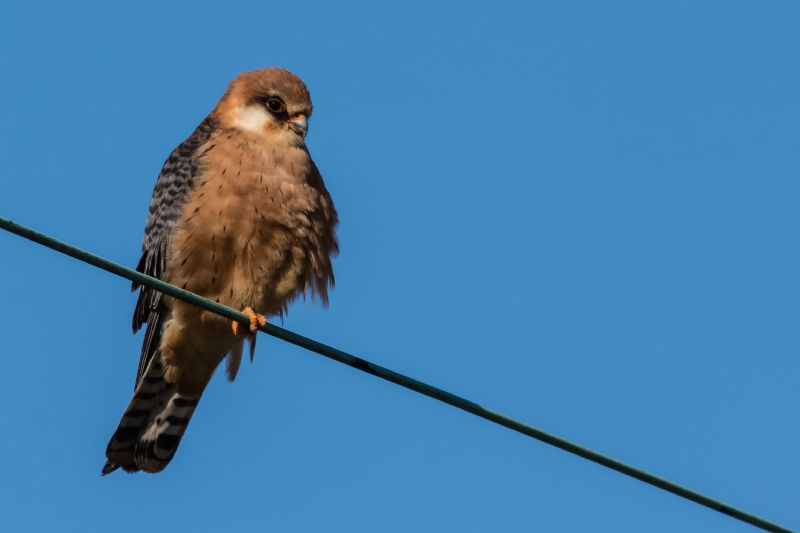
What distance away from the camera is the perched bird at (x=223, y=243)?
18.0 feet

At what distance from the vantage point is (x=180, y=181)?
5770 mm

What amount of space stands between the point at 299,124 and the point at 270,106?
0.19 meters

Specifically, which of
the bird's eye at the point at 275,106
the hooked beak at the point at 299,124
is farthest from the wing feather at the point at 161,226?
the hooked beak at the point at 299,124

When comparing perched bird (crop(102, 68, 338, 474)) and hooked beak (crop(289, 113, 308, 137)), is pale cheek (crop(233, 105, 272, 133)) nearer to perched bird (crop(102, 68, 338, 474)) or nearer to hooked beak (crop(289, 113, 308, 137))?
perched bird (crop(102, 68, 338, 474))

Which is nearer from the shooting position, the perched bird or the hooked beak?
the perched bird

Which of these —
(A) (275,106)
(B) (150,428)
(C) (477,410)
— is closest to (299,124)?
(A) (275,106)

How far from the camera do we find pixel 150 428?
6.02 metres

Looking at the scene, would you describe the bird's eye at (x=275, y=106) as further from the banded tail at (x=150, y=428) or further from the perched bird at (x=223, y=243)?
the banded tail at (x=150, y=428)

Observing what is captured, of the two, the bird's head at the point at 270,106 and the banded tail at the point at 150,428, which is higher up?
the bird's head at the point at 270,106

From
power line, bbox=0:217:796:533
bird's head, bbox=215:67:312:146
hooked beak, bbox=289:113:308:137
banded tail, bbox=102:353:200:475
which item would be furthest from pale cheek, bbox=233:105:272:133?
power line, bbox=0:217:796:533

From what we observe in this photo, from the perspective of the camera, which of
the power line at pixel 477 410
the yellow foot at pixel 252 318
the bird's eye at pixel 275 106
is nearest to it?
the power line at pixel 477 410

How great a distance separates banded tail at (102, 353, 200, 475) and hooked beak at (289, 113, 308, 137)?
1343 mm

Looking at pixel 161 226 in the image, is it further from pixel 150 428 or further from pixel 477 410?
pixel 477 410

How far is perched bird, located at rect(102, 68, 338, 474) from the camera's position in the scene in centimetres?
550
